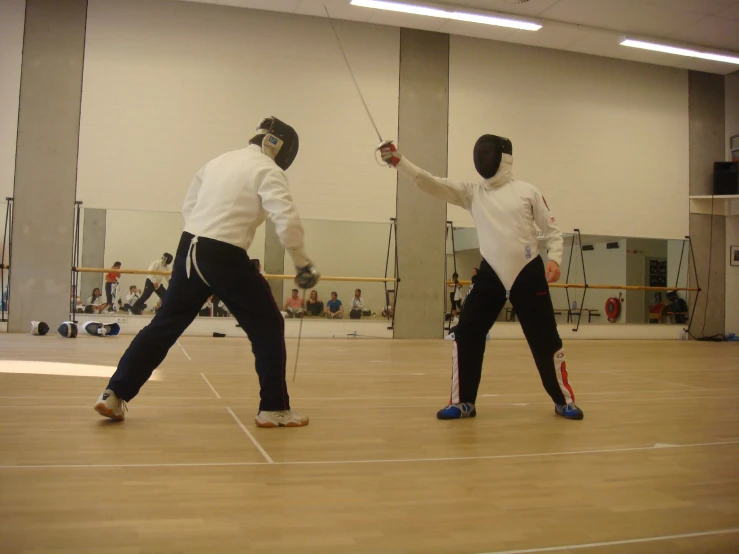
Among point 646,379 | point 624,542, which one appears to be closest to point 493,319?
point 624,542

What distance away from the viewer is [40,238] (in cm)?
757

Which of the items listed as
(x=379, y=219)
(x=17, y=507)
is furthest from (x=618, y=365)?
(x=17, y=507)

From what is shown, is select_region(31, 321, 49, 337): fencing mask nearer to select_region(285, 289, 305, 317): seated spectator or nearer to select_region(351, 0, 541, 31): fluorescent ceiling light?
select_region(285, 289, 305, 317): seated spectator

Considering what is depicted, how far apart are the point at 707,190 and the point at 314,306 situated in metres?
6.36

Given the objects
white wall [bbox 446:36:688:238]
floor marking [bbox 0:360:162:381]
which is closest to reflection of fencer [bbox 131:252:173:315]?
floor marking [bbox 0:360:162:381]

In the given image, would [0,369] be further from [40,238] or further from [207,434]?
[40,238]

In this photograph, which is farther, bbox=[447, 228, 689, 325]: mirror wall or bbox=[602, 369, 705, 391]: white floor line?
bbox=[447, 228, 689, 325]: mirror wall

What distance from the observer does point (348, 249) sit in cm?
853

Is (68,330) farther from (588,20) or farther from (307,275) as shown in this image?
(588,20)

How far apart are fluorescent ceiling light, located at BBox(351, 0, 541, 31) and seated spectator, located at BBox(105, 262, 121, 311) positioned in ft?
14.2

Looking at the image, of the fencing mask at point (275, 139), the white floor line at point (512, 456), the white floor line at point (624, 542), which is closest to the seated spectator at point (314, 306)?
the fencing mask at point (275, 139)

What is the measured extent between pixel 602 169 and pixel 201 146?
5706mm

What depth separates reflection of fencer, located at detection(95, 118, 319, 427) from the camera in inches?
99.7

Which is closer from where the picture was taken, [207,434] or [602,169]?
[207,434]
